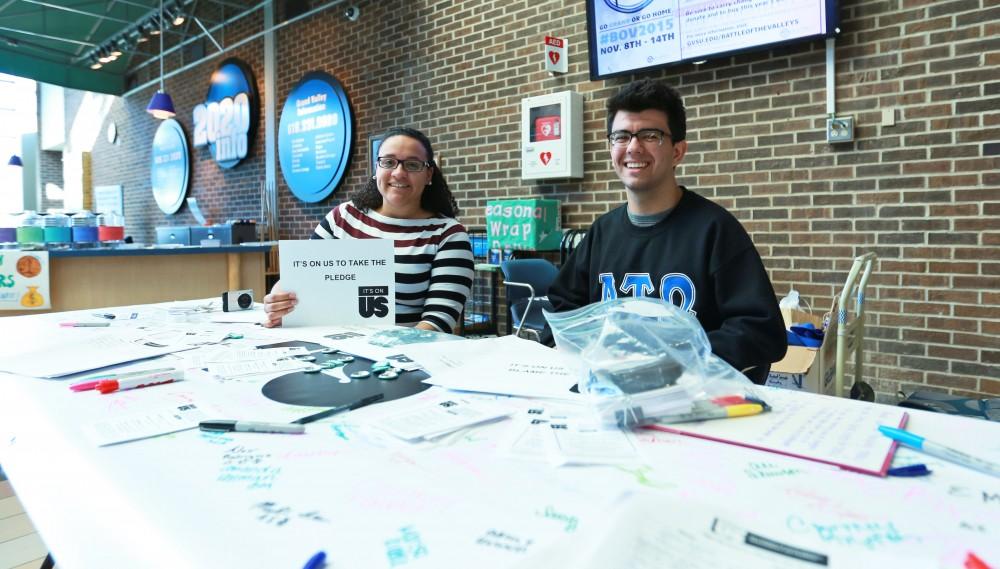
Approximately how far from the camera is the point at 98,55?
30.0 feet

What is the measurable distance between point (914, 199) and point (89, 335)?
3.31m

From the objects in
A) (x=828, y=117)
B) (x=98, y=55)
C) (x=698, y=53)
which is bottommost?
(x=828, y=117)

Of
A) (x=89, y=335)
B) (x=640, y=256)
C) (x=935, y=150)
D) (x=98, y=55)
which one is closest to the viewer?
(x=89, y=335)

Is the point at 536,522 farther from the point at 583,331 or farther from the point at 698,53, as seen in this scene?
the point at 698,53

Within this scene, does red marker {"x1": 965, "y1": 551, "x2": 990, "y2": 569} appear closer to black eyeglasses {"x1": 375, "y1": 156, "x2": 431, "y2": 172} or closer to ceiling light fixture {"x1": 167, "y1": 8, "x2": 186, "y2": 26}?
black eyeglasses {"x1": 375, "y1": 156, "x2": 431, "y2": 172}

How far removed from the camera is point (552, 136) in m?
4.06

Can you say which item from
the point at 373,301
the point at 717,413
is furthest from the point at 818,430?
the point at 373,301

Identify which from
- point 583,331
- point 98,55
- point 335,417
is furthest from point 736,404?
point 98,55

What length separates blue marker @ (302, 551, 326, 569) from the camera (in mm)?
472

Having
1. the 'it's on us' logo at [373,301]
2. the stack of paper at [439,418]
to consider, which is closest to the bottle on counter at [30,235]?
the 'it's on us' logo at [373,301]

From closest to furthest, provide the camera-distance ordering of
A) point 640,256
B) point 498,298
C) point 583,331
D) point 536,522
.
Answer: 1. point 536,522
2. point 583,331
3. point 640,256
4. point 498,298

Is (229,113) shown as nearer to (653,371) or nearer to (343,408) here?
(343,408)

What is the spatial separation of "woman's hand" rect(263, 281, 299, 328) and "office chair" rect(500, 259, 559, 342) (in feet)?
6.48

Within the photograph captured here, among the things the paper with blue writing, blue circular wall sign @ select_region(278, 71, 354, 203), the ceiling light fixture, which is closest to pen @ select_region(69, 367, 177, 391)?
the paper with blue writing
